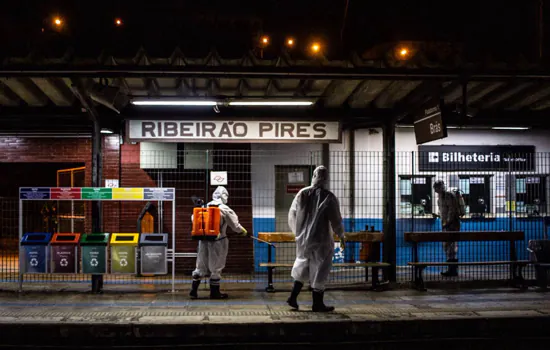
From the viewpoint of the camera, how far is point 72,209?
1103cm

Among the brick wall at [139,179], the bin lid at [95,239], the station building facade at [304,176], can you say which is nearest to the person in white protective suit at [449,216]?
the station building facade at [304,176]

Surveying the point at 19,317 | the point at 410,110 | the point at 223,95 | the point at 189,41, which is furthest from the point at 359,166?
the point at 19,317

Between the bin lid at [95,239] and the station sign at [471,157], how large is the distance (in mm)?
7134

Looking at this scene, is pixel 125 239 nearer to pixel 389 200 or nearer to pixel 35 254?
pixel 35 254

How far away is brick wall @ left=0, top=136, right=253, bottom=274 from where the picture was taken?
35.2 feet

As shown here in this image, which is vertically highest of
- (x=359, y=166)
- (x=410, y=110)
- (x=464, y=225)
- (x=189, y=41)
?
(x=189, y=41)

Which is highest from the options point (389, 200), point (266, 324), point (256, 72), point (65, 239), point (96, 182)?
point (256, 72)

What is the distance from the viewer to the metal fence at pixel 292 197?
10.6 meters

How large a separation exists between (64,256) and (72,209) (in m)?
3.05

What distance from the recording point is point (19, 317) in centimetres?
694

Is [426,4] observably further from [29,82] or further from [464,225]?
[29,82]

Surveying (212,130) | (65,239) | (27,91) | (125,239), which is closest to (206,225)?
(125,239)

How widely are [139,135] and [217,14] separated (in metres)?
6.95

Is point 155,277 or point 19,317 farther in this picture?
point 155,277
